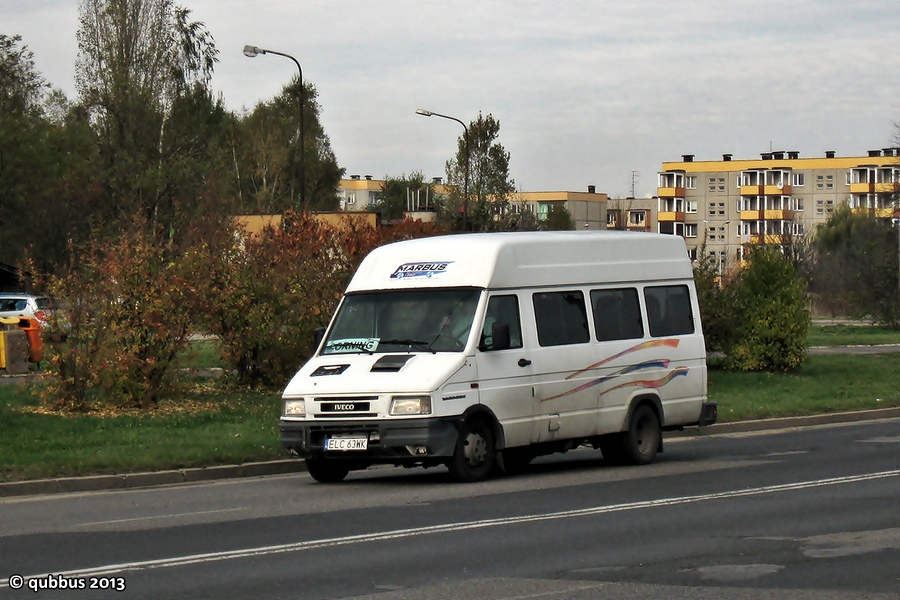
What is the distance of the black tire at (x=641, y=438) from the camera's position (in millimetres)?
17391

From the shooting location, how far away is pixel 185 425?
2009 centimetres

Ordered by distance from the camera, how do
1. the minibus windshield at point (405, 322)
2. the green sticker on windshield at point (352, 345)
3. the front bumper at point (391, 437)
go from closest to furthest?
the front bumper at point (391, 437), the minibus windshield at point (405, 322), the green sticker on windshield at point (352, 345)

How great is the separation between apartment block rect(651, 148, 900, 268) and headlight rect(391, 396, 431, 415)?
14566 cm

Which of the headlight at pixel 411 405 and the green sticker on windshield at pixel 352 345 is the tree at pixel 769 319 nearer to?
the green sticker on windshield at pixel 352 345

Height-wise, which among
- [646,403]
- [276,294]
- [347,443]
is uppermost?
[276,294]

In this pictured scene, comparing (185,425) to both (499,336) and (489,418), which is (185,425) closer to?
(489,418)

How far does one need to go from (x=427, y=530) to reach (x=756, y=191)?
506ft

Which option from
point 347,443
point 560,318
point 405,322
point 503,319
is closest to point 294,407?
point 347,443

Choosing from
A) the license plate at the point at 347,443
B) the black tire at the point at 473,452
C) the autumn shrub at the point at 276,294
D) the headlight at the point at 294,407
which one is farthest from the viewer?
the autumn shrub at the point at 276,294

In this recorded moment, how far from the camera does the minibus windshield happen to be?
15.5 metres

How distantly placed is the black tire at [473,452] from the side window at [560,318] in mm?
1462

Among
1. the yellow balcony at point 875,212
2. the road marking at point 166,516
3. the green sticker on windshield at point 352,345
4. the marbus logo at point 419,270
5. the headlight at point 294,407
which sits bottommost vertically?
the road marking at point 166,516

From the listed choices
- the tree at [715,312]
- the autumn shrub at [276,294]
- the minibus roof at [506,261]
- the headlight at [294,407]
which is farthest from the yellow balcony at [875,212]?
the headlight at [294,407]

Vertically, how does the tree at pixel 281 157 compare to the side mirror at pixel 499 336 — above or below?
above
